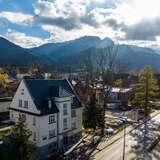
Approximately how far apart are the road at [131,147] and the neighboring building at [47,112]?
314 inches

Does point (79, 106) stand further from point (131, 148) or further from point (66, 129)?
point (131, 148)

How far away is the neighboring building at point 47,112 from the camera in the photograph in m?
51.6

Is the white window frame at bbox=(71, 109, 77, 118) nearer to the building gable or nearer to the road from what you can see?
the road

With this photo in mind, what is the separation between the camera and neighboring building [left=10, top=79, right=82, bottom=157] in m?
51.6

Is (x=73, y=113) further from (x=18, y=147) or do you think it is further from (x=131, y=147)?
(x=18, y=147)

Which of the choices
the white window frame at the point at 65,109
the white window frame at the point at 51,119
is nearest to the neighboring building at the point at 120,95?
the white window frame at the point at 65,109

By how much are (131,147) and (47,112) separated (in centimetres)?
1800

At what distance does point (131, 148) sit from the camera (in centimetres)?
5594

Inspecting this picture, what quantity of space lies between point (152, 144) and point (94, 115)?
12.7 meters

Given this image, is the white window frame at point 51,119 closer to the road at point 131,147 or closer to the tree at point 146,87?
the road at point 131,147

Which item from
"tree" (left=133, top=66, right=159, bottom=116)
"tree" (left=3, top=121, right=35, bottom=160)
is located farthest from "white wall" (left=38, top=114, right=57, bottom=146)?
"tree" (left=133, top=66, right=159, bottom=116)

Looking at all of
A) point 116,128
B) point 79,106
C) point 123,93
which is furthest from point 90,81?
point 79,106

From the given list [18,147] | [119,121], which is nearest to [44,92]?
[18,147]

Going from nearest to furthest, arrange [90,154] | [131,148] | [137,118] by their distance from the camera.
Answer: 1. [90,154]
2. [131,148]
3. [137,118]
